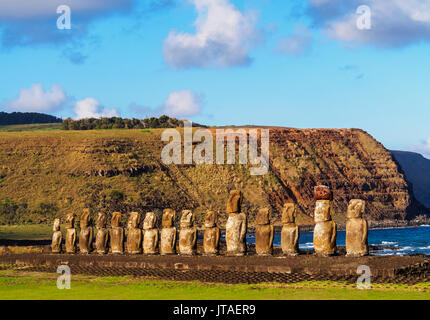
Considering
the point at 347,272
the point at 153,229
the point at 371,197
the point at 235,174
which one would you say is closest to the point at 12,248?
the point at 153,229

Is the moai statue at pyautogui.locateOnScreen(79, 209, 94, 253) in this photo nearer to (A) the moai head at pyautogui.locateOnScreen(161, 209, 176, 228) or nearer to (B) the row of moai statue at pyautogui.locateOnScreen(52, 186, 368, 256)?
(B) the row of moai statue at pyautogui.locateOnScreen(52, 186, 368, 256)

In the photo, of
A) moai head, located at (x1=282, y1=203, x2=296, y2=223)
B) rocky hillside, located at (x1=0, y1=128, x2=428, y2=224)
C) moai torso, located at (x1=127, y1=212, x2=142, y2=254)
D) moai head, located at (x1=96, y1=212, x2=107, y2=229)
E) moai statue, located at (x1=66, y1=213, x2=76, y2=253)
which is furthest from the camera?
rocky hillside, located at (x1=0, y1=128, x2=428, y2=224)

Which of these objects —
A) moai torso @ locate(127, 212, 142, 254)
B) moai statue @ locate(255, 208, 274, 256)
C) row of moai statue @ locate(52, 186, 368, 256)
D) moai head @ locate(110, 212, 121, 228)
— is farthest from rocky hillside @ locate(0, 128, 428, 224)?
moai statue @ locate(255, 208, 274, 256)

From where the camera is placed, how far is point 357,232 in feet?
68.9

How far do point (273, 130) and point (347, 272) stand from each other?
309 ft

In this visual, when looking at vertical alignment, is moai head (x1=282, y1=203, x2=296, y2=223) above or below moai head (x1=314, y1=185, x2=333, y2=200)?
below

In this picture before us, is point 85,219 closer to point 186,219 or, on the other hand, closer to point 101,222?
point 101,222

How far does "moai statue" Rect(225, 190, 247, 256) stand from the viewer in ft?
77.0

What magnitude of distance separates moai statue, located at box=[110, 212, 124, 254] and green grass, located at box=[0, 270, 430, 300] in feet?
21.7

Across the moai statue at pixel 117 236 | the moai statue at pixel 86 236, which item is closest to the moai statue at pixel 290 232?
the moai statue at pixel 117 236

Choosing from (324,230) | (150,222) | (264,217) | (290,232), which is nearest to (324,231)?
(324,230)

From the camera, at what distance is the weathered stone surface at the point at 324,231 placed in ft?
70.6

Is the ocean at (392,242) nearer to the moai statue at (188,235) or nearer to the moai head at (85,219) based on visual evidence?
the moai head at (85,219)

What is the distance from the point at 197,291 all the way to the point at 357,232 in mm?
5956
